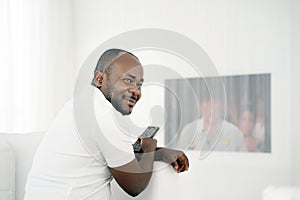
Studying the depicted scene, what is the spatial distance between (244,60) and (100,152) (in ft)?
6.14

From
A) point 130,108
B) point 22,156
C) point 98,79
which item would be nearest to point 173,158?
point 130,108

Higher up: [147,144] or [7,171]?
[147,144]

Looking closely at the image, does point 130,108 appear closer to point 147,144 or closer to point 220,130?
point 147,144

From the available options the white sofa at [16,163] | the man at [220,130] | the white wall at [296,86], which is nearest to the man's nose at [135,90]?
the white sofa at [16,163]

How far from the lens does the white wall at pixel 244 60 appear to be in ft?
8.95

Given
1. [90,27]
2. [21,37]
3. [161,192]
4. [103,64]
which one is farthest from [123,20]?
[161,192]

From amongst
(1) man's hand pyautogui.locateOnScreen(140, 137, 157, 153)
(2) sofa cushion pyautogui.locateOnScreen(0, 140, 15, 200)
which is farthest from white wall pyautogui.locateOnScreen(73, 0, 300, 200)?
(1) man's hand pyautogui.locateOnScreen(140, 137, 157, 153)

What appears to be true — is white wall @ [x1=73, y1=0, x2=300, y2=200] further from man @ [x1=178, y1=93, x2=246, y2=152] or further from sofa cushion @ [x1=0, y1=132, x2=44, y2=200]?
sofa cushion @ [x1=0, y1=132, x2=44, y2=200]

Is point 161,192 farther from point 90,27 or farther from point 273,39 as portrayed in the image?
point 90,27

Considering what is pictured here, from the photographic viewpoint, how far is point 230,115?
2963 mm

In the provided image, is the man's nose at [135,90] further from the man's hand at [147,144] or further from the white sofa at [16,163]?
the white sofa at [16,163]

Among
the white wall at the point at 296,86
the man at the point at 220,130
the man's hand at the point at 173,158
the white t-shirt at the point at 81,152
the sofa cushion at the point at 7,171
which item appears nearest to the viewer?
the white t-shirt at the point at 81,152

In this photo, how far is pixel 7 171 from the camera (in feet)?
5.80

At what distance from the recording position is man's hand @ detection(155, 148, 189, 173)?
54.9 inches
